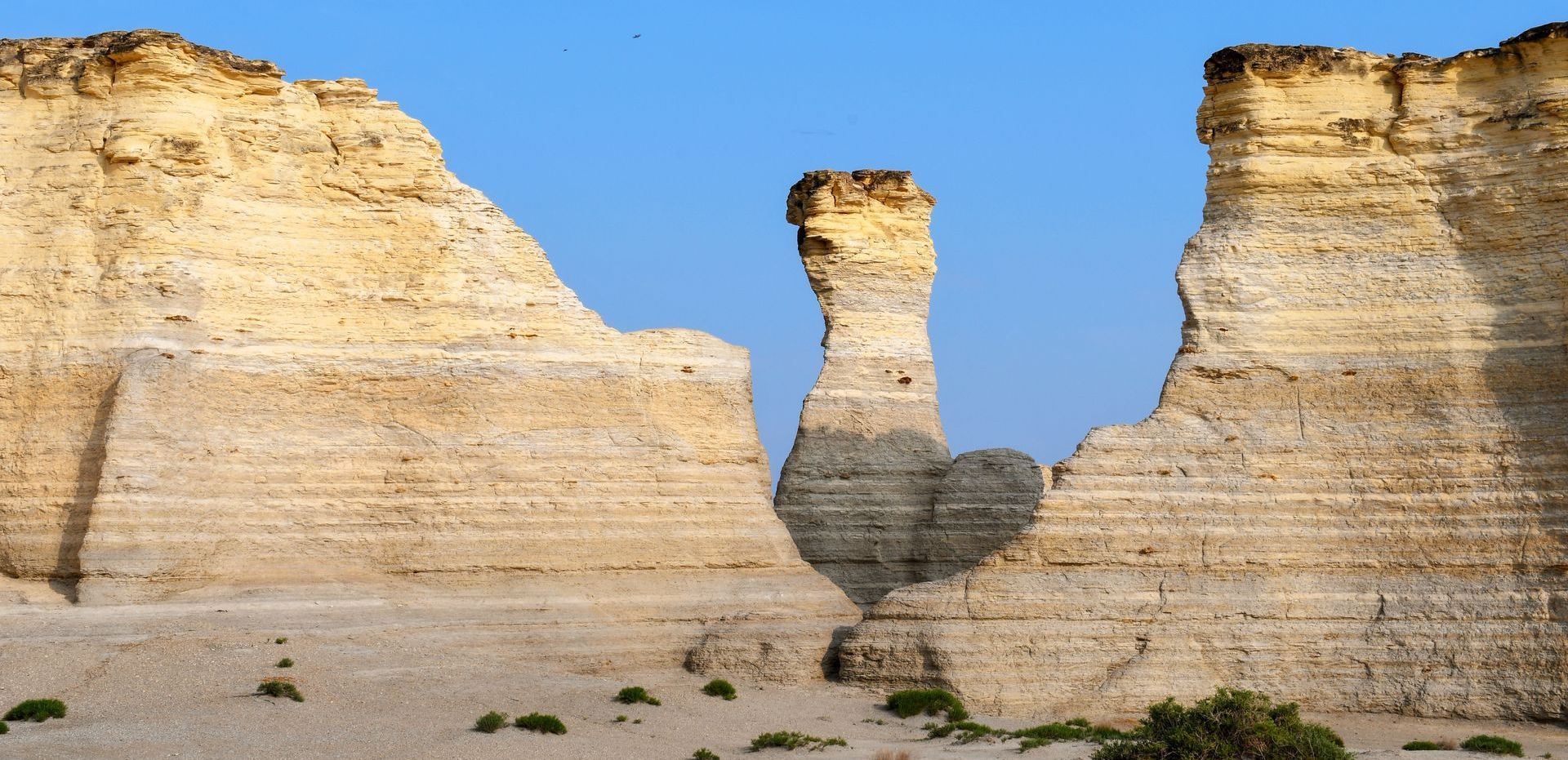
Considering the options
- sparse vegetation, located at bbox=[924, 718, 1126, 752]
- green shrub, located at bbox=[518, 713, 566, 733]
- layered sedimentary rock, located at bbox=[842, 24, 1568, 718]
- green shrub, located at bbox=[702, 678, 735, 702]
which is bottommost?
sparse vegetation, located at bbox=[924, 718, 1126, 752]

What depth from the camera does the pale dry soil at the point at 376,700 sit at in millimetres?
19562

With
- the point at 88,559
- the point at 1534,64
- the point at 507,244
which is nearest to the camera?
the point at 88,559

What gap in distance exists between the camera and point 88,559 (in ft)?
72.0

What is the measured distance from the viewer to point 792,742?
68.0 feet

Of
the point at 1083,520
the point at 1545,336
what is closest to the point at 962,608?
the point at 1083,520

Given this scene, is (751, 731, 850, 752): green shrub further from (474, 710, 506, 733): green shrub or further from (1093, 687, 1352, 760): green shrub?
(1093, 687, 1352, 760): green shrub

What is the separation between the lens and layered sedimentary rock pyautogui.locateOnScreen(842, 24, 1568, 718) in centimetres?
2231

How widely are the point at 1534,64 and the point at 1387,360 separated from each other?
4.05m

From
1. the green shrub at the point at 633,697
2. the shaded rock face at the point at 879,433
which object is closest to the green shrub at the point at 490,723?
the green shrub at the point at 633,697

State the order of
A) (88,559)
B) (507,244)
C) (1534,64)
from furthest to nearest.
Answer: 1. (507,244)
2. (1534,64)
3. (88,559)

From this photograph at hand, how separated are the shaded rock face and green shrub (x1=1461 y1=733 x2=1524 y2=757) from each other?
13076 millimetres

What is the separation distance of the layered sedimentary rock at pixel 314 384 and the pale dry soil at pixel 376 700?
0.70 meters

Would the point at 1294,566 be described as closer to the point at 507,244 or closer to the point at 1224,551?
the point at 1224,551

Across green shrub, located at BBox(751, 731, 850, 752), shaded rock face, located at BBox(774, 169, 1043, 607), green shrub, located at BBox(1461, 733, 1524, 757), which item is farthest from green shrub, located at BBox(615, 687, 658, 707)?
shaded rock face, located at BBox(774, 169, 1043, 607)
